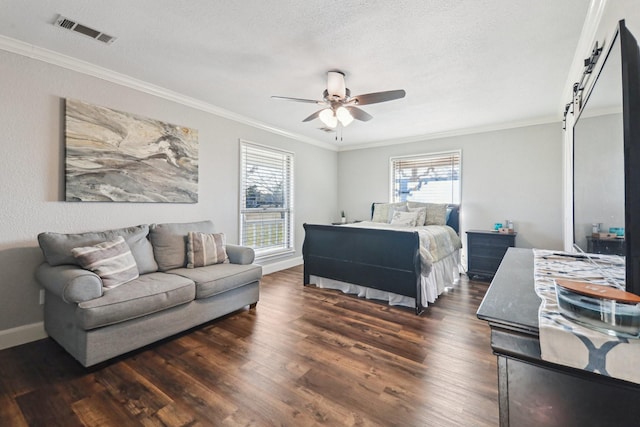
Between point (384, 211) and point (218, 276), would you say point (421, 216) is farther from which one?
point (218, 276)

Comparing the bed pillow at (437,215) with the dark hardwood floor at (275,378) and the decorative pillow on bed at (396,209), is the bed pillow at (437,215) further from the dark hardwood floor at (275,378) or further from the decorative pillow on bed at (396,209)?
the dark hardwood floor at (275,378)

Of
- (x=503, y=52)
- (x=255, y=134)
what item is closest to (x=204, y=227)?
(x=255, y=134)

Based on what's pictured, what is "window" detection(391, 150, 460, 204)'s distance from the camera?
197 inches

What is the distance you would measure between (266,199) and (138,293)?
2747 mm

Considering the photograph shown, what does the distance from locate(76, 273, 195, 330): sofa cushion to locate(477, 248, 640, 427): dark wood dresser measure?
2.30 metres

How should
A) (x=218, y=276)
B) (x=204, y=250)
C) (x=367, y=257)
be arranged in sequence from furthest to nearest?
1. (x=367, y=257)
2. (x=204, y=250)
3. (x=218, y=276)

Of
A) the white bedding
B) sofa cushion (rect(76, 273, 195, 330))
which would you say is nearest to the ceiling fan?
the white bedding

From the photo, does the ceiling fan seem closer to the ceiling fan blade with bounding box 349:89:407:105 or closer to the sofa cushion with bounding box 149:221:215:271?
the ceiling fan blade with bounding box 349:89:407:105

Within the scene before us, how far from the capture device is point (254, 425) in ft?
4.92

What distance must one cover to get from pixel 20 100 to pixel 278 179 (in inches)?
125

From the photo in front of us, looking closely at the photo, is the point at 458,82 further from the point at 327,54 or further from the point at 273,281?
the point at 273,281

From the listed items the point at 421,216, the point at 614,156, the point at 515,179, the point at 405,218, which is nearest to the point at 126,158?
the point at 614,156

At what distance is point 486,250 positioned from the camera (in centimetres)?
431

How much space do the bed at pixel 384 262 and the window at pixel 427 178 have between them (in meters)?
1.06
